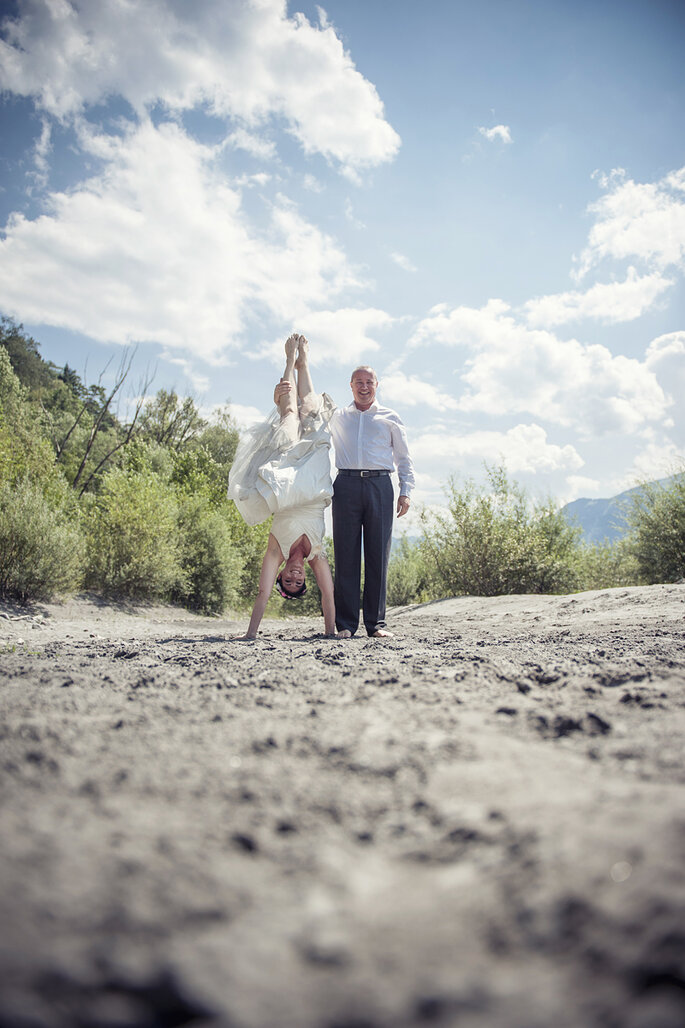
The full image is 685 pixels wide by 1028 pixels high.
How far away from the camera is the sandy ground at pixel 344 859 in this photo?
26.9 inches

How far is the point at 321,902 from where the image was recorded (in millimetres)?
853

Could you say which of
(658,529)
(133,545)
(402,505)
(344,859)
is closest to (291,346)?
(402,505)

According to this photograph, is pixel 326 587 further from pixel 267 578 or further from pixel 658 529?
pixel 658 529

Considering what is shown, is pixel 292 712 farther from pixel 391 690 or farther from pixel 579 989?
pixel 579 989

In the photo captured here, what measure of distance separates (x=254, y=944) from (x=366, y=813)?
393 mm

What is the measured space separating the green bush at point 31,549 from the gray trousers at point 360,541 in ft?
17.1

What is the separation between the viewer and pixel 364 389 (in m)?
5.40

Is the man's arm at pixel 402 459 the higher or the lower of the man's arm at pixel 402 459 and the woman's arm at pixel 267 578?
the higher

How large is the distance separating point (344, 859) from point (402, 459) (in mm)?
4723

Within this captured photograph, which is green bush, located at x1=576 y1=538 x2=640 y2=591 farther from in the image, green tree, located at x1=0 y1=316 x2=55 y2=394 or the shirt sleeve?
green tree, located at x1=0 y1=316 x2=55 y2=394

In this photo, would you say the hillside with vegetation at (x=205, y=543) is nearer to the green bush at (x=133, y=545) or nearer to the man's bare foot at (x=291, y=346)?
the green bush at (x=133, y=545)

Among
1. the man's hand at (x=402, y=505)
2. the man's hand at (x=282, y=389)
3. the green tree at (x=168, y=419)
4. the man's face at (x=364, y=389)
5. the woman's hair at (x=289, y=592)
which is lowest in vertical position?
the woman's hair at (x=289, y=592)

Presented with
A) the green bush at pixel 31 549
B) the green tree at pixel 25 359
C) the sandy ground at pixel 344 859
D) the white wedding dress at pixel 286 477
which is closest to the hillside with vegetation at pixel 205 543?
the green bush at pixel 31 549

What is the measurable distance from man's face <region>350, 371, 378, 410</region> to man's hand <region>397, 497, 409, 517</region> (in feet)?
3.14
